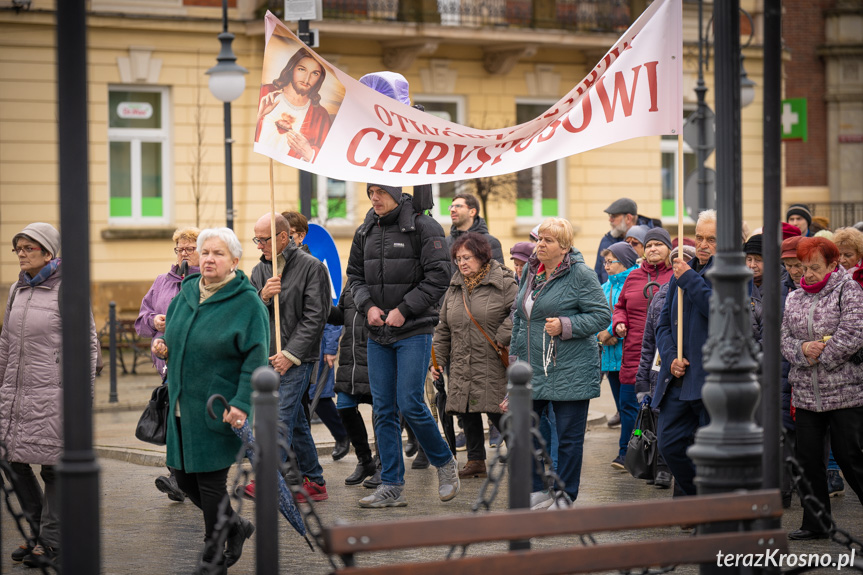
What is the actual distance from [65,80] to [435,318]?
4.44 metres

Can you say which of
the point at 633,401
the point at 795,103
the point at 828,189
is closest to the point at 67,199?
the point at 633,401

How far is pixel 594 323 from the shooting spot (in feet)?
25.9

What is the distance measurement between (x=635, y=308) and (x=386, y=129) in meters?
2.96

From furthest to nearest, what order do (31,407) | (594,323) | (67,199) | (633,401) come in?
(633,401) → (594,323) → (31,407) → (67,199)

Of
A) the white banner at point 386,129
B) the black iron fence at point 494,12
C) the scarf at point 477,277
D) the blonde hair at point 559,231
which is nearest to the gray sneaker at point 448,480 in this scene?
the scarf at point 477,277

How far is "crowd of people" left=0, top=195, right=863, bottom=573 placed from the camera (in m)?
6.45

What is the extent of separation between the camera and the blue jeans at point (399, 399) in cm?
828

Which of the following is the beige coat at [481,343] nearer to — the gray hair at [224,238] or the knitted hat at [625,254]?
the knitted hat at [625,254]

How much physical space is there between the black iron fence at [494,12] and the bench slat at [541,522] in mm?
18753

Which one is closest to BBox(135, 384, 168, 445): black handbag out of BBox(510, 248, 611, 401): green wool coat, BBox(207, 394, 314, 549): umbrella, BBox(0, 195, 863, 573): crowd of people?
BBox(0, 195, 863, 573): crowd of people

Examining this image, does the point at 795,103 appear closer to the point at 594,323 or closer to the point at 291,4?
the point at 291,4

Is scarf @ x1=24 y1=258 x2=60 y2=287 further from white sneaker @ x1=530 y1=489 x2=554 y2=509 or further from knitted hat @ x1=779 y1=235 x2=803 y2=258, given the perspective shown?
knitted hat @ x1=779 y1=235 x2=803 y2=258

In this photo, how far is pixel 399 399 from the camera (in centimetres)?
831

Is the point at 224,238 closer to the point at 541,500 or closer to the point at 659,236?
the point at 541,500
